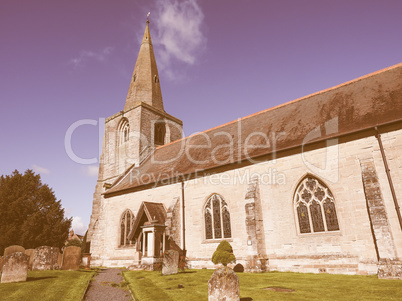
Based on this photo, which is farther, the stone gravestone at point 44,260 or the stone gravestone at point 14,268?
the stone gravestone at point 44,260

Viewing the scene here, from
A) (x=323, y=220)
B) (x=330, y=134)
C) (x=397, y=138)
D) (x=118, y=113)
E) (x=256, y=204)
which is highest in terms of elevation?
(x=118, y=113)

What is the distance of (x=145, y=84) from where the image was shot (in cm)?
3150

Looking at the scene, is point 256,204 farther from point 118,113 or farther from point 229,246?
point 118,113

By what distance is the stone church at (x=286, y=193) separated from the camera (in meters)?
11.7

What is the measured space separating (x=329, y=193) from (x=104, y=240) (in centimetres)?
1837

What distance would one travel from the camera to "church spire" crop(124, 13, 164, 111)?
101 feet

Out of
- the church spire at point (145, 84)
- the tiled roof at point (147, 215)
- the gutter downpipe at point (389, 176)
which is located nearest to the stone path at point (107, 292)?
the tiled roof at point (147, 215)

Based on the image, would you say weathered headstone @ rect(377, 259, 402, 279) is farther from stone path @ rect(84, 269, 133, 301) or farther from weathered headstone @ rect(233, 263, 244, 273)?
stone path @ rect(84, 269, 133, 301)

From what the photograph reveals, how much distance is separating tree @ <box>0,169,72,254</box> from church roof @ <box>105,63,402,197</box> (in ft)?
30.4

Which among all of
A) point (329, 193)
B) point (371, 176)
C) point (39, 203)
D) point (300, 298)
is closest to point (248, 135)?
point (329, 193)

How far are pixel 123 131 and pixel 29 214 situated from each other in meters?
13.2

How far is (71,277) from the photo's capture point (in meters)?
12.5

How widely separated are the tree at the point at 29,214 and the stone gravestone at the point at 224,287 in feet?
83.6

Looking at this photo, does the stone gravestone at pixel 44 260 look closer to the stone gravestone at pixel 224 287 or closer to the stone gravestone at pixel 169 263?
the stone gravestone at pixel 169 263
